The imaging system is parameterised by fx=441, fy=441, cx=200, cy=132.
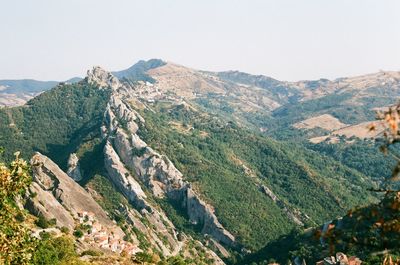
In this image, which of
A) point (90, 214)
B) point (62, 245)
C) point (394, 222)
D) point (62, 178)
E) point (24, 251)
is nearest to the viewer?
point (394, 222)

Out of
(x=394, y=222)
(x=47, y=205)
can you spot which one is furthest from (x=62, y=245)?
(x=394, y=222)

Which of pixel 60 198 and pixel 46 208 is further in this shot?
pixel 60 198

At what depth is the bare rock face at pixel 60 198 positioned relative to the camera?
135875 mm

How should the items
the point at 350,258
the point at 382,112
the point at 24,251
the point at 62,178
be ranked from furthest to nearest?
the point at 62,178 < the point at 350,258 < the point at 24,251 < the point at 382,112

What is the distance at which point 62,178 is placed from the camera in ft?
612

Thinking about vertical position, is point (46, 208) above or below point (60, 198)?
above

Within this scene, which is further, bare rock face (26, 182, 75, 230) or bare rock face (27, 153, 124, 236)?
bare rock face (27, 153, 124, 236)

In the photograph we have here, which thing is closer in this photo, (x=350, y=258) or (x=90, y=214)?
(x=350, y=258)

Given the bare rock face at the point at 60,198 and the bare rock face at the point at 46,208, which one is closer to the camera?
the bare rock face at the point at 46,208

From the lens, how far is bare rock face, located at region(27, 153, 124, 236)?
135875mm

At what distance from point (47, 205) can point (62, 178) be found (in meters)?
52.3

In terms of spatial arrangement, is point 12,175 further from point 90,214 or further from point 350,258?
point 90,214

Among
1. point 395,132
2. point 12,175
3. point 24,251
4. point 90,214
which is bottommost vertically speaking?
point 90,214

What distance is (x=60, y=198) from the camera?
16712cm
